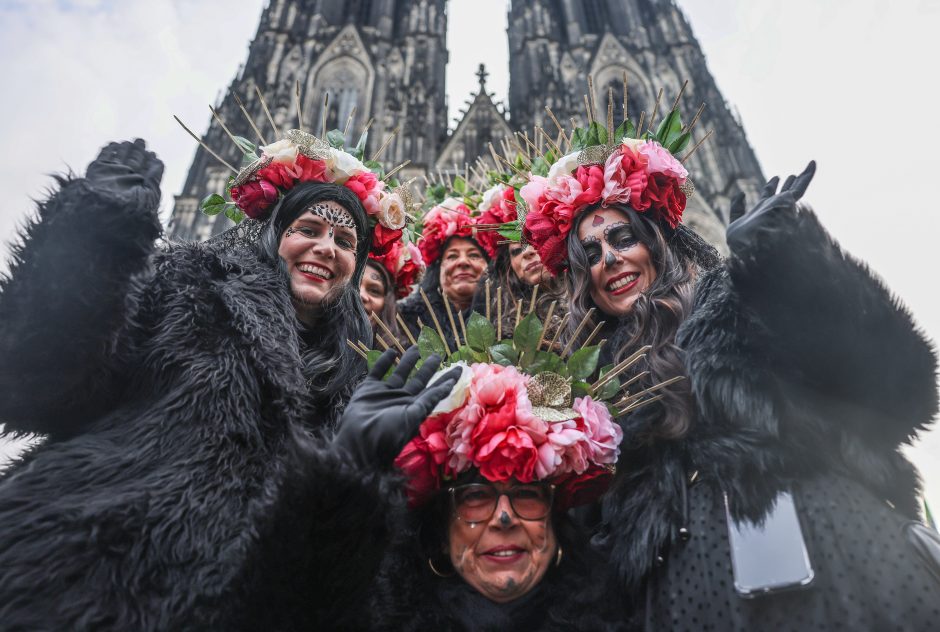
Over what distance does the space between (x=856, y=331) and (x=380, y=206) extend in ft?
6.53

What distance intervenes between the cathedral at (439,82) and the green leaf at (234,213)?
12.8 meters

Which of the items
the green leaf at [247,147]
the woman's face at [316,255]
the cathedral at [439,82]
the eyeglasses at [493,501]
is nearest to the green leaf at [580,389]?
the eyeglasses at [493,501]

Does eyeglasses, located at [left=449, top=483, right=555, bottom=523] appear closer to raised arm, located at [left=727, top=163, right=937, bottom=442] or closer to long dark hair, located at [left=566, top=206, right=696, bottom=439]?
long dark hair, located at [left=566, top=206, right=696, bottom=439]

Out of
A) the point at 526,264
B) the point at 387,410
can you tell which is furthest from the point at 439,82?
the point at 387,410

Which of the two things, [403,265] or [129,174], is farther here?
[403,265]

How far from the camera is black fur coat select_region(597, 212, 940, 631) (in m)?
1.44

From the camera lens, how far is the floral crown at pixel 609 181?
2.39 meters

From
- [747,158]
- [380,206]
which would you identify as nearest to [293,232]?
[380,206]

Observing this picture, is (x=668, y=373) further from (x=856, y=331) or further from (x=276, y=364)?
(x=276, y=364)

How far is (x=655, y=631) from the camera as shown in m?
1.49

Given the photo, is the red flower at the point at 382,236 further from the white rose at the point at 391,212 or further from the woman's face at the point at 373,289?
the woman's face at the point at 373,289

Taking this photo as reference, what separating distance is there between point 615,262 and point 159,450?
1.74 meters

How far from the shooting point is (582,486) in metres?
1.78

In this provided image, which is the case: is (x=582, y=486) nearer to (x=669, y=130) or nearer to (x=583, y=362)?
(x=583, y=362)
